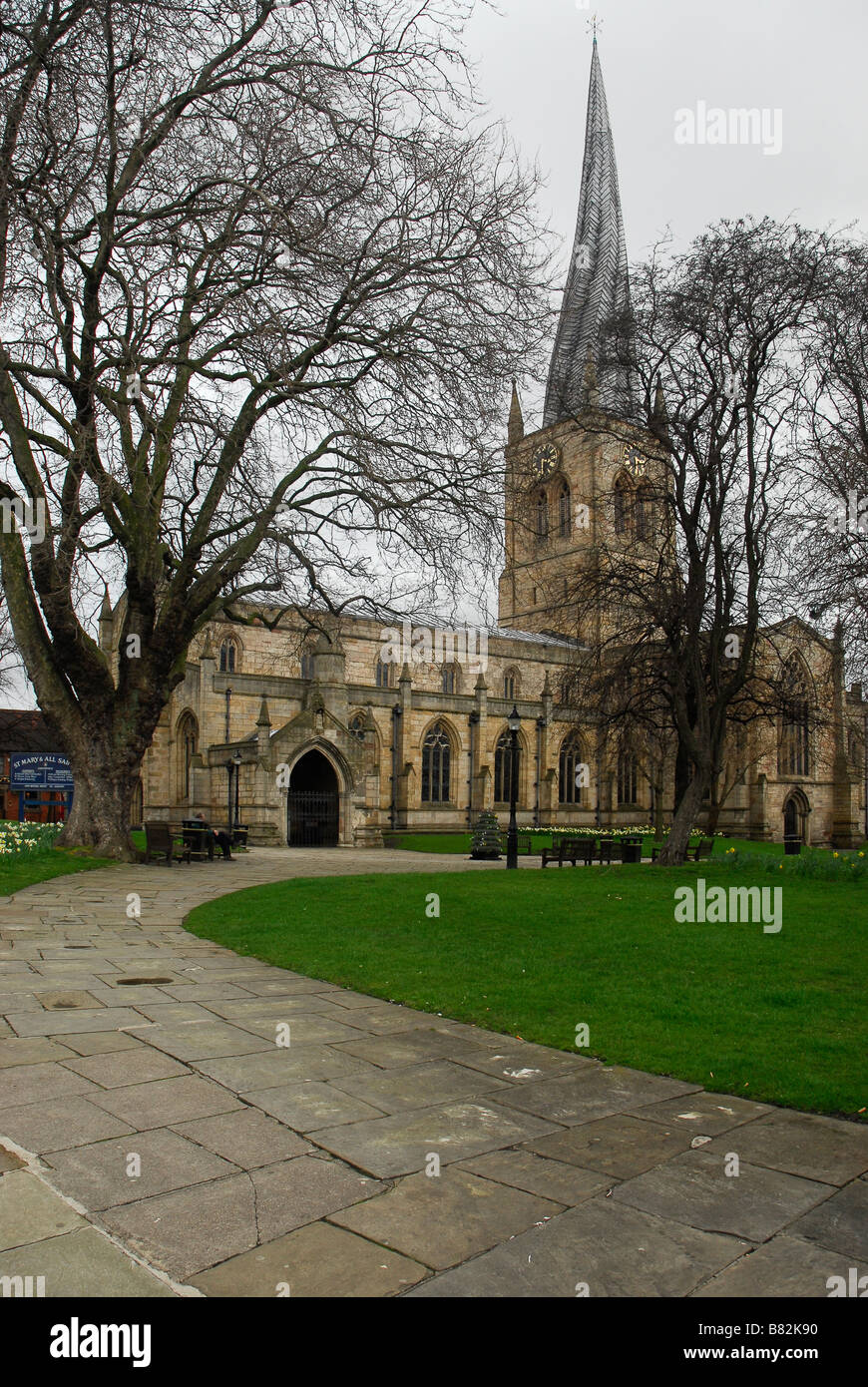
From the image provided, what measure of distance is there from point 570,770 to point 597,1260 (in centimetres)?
4512

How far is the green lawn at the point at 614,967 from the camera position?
19.4ft

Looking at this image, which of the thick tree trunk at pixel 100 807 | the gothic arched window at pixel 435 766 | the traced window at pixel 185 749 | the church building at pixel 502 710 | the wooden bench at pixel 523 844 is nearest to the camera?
the thick tree trunk at pixel 100 807

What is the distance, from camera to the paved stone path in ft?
10.4

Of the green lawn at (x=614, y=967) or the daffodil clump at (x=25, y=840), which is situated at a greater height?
the daffodil clump at (x=25, y=840)

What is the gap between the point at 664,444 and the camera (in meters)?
18.5

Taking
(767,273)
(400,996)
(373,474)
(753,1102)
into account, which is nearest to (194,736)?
(373,474)

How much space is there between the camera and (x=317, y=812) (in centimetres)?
3312

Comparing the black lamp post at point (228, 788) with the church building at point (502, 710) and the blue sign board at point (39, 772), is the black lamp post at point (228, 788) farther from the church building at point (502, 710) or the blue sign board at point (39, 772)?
the blue sign board at point (39, 772)

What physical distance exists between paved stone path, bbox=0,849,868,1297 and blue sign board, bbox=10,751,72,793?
53.8 ft

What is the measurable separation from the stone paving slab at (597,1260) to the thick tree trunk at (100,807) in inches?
601

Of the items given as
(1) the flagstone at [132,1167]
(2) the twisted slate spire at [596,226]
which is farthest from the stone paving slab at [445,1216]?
(2) the twisted slate spire at [596,226]

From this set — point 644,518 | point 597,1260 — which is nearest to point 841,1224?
point 597,1260

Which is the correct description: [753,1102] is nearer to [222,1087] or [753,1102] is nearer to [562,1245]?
[562,1245]
